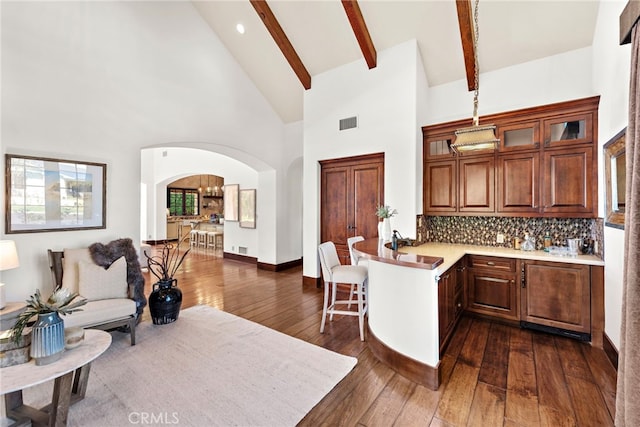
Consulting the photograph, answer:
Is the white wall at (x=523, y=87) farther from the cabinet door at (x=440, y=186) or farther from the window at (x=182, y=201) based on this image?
the window at (x=182, y=201)

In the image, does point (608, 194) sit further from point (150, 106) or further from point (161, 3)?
point (161, 3)

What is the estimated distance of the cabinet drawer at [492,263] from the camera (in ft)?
11.5

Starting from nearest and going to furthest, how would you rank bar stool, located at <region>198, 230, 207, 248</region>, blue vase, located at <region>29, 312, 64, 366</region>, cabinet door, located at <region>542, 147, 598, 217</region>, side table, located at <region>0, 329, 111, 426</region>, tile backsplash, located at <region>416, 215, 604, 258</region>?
side table, located at <region>0, 329, 111, 426</region> → blue vase, located at <region>29, 312, 64, 366</region> → cabinet door, located at <region>542, 147, 598, 217</region> → tile backsplash, located at <region>416, 215, 604, 258</region> → bar stool, located at <region>198, 230, 207, 248</region>

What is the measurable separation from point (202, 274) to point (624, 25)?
23.0 ft

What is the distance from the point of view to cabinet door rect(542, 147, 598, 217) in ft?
10.9

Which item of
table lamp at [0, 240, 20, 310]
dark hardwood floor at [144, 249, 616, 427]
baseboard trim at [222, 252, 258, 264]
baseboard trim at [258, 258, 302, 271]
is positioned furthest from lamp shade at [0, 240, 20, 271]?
baseboard trim at [222, 252, 258, 264]

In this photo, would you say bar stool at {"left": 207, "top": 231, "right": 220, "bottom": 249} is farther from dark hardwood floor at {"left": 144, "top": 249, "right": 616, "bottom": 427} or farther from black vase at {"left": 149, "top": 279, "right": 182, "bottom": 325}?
dark hardwood floor at {"left": 144, "top": 249, "right": 616, "bottom": 427}

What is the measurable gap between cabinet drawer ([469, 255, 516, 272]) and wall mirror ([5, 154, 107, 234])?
5231 millimetres

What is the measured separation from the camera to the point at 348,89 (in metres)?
4.91

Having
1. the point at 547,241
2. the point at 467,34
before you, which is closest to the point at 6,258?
the point at 467,34

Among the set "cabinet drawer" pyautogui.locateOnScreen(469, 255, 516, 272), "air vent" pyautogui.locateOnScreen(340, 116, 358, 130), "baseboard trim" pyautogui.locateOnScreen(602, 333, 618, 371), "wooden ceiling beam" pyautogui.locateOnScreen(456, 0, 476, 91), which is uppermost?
"wooden ceiling beam" pyautogui.locateOnScreen(456, 0, 476, 91)

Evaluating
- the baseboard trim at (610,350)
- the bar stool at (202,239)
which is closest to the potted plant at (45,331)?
the baseboard trim at (610,350)

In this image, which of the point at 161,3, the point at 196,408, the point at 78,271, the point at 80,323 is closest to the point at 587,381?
the point at 196,408

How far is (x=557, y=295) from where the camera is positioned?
10.6 feet
